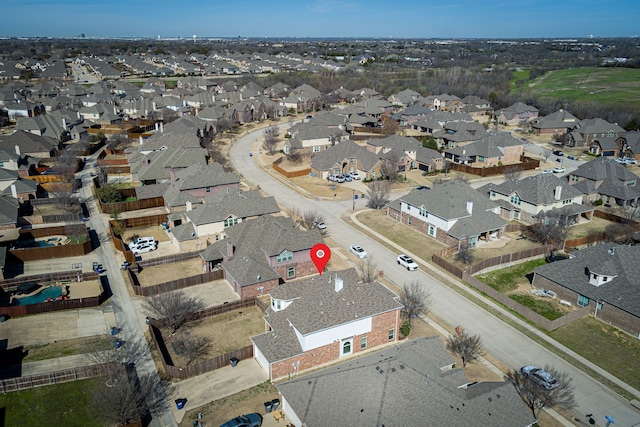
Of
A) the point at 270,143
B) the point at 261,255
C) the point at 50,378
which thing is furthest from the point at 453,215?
the point at 270,143

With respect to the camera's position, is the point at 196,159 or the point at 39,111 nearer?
the point at 196,159

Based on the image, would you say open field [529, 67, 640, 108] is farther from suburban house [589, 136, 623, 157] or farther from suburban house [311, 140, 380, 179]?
suburban house [311, 140, 380, 179]

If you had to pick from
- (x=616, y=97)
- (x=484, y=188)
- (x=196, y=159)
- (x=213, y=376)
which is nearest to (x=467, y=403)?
(x=213, y=376)

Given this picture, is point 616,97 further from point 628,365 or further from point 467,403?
point 467,403

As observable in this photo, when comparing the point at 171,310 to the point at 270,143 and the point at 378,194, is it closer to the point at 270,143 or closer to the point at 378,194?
the point at 378,194

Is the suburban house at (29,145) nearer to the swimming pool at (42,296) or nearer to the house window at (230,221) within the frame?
the swimming pool at (42,296)
